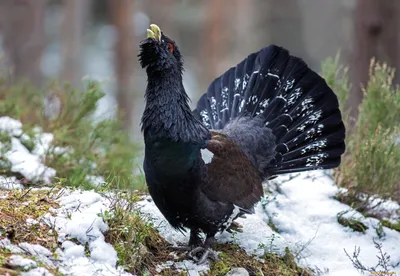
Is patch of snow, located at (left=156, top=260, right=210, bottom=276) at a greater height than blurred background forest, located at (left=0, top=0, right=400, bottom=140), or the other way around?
blurred background forest, located at (left=0, top=0, right=400, bottom=140)

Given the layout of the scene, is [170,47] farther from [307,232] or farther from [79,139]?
[79,139]

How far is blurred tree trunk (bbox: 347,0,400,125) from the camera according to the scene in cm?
815

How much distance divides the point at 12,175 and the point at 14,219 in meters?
1.37

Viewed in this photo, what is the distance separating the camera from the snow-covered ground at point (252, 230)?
3.31 metres

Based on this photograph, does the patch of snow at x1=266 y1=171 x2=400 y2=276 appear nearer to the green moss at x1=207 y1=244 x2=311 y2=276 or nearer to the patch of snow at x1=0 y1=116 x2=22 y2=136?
the green moss at x1=207 y1=244 x2=311 y2=276

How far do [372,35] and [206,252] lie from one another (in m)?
5.30

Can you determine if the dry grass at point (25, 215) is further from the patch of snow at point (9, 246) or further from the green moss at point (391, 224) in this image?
the green moss at point (391, 224)

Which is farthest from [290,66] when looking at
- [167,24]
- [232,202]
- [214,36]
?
[167,24]

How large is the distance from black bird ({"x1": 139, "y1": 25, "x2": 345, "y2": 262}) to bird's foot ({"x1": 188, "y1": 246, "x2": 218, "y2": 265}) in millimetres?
17

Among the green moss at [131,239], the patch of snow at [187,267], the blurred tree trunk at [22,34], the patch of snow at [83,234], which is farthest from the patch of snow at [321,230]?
the blurred tree trunk at [22,34]

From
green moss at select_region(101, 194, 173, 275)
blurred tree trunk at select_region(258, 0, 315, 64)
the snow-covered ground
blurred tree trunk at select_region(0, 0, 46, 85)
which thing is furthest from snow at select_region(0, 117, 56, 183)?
blurred tree trunk at select_region(258, 0, 315, 64)

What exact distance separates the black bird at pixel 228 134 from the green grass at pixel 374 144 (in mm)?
402

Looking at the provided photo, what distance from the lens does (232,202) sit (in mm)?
4152

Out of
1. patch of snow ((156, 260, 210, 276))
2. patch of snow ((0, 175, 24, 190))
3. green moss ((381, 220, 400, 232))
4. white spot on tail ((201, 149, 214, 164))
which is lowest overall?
patch of snow ((156, 260, 210, 276))
